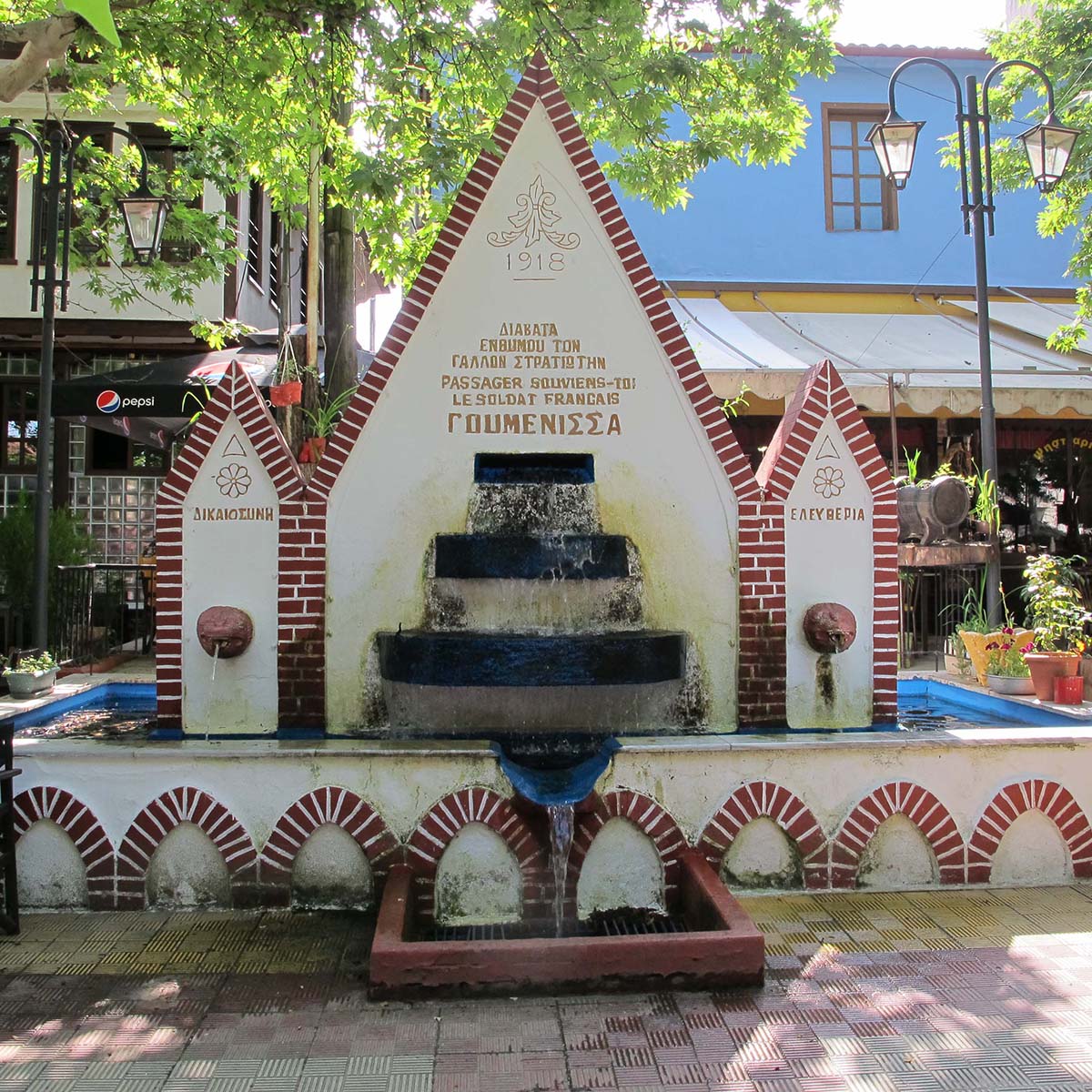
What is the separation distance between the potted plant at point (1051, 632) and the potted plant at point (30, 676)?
21.4 feet

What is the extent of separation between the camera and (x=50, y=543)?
395 inches

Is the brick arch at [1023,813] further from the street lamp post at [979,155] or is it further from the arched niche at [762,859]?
the street lamp post at [979,155]

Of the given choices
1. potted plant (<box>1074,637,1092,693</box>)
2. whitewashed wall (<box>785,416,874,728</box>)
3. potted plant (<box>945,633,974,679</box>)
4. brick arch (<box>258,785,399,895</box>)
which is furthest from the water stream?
potted plant (<box>945,633,974,679</box>)

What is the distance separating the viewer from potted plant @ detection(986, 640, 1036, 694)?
21.5 feet

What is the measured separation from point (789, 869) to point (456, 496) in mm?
2705

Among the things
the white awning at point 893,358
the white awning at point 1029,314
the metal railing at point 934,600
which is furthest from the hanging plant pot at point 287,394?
the white awning at point 1029,314

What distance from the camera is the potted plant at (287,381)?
693cm

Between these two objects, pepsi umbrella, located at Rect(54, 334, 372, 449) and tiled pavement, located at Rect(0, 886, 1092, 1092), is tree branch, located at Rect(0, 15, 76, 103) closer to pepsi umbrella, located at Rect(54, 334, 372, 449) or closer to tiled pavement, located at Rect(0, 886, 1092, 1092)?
pepsi umbrella, located at Rect(54, 334, 372, 449)

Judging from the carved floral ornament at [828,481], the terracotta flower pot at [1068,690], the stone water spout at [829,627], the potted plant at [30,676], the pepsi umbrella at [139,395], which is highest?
the pepsi umbrella at [139,395]

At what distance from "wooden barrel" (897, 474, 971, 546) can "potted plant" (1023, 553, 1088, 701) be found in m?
1.67

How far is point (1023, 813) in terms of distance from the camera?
4949 mm

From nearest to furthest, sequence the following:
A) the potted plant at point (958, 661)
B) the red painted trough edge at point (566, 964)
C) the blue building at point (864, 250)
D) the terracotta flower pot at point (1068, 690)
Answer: the red painted trough edge at point (566, 964) → the terracotta flower pot at point (1068, 690) → the potted plant at point (958, 661) → the blue building at point (864, 250)

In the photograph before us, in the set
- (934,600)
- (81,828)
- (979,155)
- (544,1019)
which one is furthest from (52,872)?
(979,155)

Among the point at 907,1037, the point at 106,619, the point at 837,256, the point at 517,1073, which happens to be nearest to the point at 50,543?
the point at 106,619
